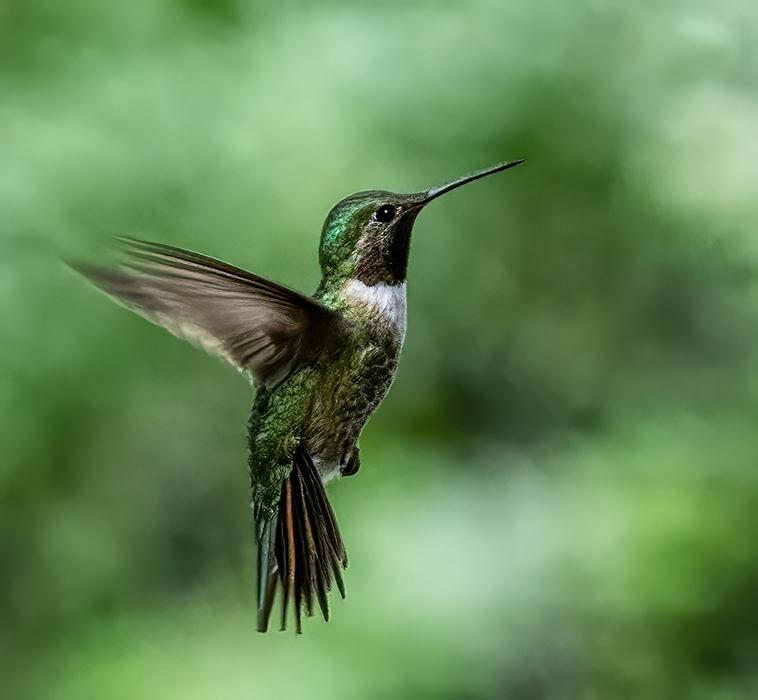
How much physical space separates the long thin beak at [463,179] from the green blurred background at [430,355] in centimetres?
142

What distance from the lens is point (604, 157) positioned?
10.8 ft

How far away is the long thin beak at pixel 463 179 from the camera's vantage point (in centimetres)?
83

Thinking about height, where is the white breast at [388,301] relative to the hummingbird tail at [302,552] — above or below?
above

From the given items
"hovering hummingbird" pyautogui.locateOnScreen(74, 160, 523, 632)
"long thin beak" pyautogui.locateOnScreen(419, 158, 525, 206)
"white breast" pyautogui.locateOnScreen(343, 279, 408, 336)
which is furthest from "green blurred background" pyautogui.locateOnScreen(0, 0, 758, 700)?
"long thin beak" pyautogui.locateOnScreen(419, 158, 525, 206)

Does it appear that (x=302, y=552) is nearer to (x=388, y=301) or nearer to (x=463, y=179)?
(x=388, y=301)

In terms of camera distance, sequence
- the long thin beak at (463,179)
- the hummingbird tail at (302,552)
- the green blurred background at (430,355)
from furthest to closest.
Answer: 1. the green blurred background at (430,355)
2. the hummingbird tail at (302,552)
3. the long thin beak at (463,179)

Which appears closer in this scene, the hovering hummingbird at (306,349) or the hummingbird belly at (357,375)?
the hovering hummingbird at (306,349)

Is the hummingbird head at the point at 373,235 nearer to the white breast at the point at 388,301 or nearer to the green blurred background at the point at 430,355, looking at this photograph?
the white breast at the point at 388,301

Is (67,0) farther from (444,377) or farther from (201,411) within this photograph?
(444,377)

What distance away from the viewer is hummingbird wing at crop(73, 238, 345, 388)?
845 millimetres

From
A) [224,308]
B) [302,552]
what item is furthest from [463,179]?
[302,552]

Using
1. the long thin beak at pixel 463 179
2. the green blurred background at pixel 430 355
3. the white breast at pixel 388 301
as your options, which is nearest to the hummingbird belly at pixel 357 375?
the white breast at pixel 388 301

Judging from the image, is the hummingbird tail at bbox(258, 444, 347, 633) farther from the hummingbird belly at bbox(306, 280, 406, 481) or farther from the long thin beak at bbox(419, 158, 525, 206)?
the long thin beak at bbox(419, 158, 525, 206)

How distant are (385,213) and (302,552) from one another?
0.40 meters
